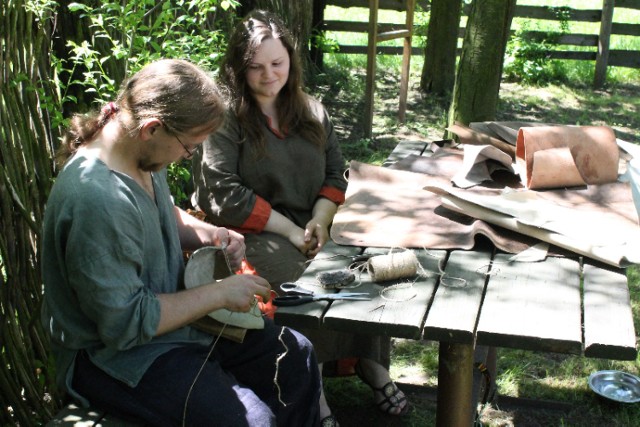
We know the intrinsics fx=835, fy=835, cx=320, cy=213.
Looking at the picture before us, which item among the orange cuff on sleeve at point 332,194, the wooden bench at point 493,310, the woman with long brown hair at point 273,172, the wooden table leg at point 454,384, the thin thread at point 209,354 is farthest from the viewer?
the orange cuff on sleeve at point 332,194

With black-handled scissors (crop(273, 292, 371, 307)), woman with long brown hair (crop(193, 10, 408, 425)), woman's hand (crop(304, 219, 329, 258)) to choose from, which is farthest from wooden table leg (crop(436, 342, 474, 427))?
woman's hand (crop(304, 219, 329, 258))

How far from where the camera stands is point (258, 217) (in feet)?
11.5

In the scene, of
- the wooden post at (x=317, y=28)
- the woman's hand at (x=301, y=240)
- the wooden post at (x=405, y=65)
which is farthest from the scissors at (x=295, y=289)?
the wooden post at (x=317, y=28)

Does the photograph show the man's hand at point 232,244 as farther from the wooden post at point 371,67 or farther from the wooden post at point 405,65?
the wooden post at point 405,65

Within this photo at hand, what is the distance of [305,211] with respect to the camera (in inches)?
147

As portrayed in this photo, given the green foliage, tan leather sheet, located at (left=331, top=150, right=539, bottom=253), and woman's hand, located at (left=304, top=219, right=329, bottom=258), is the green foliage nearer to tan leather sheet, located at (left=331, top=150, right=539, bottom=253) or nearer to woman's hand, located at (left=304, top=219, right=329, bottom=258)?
tan leather sheet, located at (left=331, top=150, right=539, bottom=253)

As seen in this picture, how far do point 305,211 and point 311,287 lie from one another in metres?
1.21

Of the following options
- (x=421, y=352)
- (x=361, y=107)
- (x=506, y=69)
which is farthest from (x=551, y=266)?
(x=506, y=69)

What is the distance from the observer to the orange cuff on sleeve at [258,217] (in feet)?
11.5

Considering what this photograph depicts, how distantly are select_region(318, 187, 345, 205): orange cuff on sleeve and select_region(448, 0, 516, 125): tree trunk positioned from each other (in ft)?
5.40

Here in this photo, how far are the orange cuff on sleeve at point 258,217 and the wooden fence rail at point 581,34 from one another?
7031mm

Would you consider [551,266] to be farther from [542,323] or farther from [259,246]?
[259,246]

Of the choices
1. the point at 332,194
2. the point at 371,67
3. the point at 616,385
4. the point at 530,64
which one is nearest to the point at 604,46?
the point at 530,64

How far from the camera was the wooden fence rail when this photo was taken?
10.3 meters
